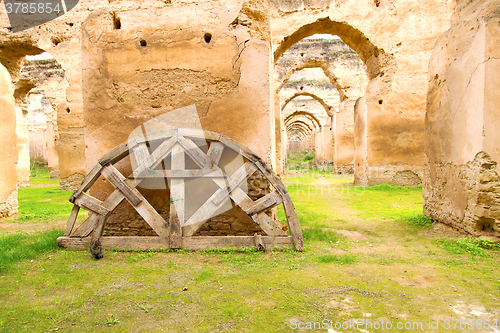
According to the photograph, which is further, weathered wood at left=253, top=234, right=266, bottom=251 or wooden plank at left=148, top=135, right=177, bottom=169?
wooden plank at left=148, top=135, right=177, bottom=169

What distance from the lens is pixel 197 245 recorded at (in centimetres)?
301

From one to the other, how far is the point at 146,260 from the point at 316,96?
15.8 m

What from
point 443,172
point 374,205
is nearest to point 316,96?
point 374,205

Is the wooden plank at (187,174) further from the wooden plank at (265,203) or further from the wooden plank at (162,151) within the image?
the wooden plank at (265,203)

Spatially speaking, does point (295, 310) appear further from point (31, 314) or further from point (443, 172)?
point (443, 172)

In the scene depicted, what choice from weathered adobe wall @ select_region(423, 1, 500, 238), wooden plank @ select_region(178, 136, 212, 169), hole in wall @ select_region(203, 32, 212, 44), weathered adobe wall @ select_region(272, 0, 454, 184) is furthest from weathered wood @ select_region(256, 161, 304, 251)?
weathered adobe wall @ select_region(272, 0, 454, 184)

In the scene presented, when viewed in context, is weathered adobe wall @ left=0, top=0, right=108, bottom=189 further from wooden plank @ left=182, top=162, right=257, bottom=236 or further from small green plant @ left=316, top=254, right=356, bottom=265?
small green plant @ left=316, top=254, right=356, bottom=265

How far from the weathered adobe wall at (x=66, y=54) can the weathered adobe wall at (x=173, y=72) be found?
650cm

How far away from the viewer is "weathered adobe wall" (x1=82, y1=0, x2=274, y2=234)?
3.48 m

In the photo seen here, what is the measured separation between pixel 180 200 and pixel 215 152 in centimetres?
66

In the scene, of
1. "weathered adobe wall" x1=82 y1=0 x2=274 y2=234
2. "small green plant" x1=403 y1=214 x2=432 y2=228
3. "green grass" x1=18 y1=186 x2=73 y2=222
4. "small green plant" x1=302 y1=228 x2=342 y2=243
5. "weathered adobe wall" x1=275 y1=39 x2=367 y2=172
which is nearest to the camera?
"weathered adobe wall" x1=82 y1=0 x2=274 y2=234

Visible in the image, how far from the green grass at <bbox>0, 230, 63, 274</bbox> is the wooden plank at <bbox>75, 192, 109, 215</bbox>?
66cm

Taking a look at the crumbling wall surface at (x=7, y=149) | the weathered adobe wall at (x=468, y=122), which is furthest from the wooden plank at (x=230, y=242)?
the crumbling wall surface at (x=7, y=149)

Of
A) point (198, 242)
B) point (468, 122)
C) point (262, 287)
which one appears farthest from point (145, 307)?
point (468, 122)
